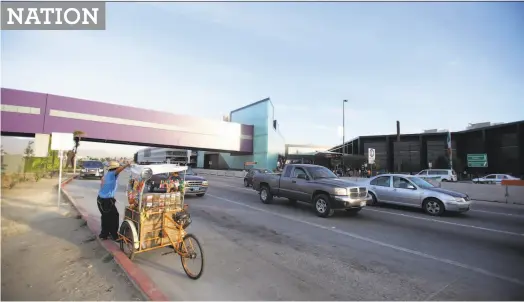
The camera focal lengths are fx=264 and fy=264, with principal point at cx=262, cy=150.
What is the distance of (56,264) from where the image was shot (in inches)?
188

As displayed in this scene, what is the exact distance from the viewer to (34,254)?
16.9 ft

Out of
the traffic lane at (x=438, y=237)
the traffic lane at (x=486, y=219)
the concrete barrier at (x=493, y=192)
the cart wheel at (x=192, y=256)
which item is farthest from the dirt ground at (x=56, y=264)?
the concrete barrier at (x=493, y=192)

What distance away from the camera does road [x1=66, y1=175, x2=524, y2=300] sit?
13.3ft

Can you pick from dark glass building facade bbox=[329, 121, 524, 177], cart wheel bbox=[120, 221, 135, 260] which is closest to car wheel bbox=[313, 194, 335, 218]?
cart wheel bbox=[120, 221, 135, 260]

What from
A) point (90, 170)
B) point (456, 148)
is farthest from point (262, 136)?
point (456, 148)

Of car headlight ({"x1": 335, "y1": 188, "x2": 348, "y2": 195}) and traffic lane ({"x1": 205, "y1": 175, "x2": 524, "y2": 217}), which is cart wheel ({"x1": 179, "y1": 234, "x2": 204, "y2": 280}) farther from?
traffic lane ({"x1": 205, "y1": 175, "x2": 524, "y2": 217})

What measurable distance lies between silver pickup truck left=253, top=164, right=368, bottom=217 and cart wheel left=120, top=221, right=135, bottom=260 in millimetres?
6502

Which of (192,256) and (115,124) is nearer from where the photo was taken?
(192,256)

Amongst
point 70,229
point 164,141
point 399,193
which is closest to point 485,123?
point 399,193

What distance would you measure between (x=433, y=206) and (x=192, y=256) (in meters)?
10.1

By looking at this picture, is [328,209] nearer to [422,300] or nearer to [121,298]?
[422,300]

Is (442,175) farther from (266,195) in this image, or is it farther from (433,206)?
(266,195)

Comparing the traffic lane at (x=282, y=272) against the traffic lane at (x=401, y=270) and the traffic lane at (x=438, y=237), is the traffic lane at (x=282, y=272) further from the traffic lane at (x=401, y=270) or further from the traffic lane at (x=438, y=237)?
the traffic lane at (x=438, y=237)

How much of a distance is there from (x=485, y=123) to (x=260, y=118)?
4550 cm
